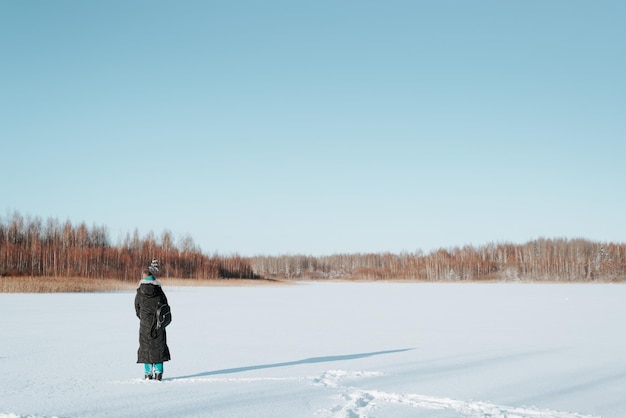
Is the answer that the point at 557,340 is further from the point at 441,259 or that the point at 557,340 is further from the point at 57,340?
the point at 441,259

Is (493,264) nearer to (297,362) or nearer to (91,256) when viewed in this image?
(91,256)

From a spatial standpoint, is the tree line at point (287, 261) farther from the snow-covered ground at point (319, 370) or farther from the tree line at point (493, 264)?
the snow-covered ground at point (319, 370)

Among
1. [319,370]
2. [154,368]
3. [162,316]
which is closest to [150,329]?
[162,316]

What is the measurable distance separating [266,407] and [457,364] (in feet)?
12.6

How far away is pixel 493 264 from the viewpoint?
4075 inches

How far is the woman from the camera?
683cm

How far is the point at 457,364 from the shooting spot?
818cm

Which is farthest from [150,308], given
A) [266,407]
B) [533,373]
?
[533,373]

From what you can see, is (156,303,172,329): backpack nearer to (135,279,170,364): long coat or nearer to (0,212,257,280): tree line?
(135,279,170,364): long coat

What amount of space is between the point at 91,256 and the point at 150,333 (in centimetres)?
5690

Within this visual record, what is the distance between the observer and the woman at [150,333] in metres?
6.83

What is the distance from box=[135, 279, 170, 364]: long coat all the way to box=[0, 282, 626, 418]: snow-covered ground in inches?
13.5

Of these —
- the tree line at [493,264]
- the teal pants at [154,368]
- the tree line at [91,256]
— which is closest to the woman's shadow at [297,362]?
the teal pants at [154,368]

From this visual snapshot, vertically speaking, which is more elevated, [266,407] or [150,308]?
[150,308]
